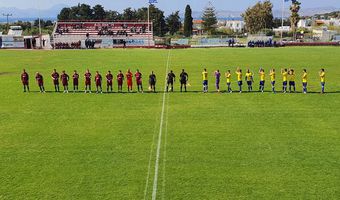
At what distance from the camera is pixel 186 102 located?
2186cm

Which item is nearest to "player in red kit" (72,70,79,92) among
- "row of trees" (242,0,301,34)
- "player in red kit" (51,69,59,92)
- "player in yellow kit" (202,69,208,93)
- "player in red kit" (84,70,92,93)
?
"player in red kit" (84,70,92,93)

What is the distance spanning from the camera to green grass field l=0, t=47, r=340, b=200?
11.0 m

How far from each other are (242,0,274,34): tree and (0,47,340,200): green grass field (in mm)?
91848

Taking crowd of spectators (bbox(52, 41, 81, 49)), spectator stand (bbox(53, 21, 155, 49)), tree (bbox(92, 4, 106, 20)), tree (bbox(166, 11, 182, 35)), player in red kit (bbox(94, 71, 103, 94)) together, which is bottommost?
player in red kit (bbox(94, 71, 103, 94))

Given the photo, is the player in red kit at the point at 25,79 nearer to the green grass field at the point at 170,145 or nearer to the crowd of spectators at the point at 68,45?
the green grass field at the point at 170,145

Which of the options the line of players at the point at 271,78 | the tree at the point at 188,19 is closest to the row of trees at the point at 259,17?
the tree at the point at 188,19

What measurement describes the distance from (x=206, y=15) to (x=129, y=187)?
109 m

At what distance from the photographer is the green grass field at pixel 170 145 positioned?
1103 centimetres

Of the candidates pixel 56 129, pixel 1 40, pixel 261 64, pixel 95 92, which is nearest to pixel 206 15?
pixel 1 40

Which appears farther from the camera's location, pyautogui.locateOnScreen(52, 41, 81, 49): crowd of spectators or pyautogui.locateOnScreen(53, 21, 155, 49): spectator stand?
pyautogui.locateOnScreen(53, 21, 155, 49): spectator stand

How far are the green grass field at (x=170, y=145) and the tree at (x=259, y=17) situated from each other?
91848mm

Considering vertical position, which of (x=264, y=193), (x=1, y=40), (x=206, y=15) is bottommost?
(x=264, y=193)

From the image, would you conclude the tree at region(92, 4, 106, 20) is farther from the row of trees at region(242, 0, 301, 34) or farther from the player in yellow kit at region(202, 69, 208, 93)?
the player in yellow kit at region(202, 69, 208, 93)

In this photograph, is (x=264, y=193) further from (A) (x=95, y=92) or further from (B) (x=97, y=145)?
(A) (x=95, y=92)
